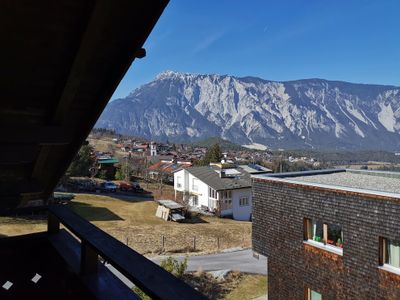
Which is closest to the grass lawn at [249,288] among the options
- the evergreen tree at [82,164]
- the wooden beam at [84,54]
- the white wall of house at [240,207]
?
the wooden beam at [84,54]

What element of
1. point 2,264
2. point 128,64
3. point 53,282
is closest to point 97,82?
point 128,64

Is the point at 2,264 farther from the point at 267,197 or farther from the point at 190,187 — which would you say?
the point at 190,187

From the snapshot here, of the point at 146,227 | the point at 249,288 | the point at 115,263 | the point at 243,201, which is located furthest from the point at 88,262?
the point at 243,201

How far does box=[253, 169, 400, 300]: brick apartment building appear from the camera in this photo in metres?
10.4

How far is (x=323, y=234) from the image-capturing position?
41.7 ft

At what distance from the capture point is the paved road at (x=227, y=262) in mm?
21103

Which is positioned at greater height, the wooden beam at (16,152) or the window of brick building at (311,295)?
the wooden beam at (16,152)

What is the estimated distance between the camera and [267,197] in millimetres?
14852

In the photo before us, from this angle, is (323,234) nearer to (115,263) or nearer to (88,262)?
(88,262)

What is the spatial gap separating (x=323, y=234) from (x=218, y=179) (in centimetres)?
3164

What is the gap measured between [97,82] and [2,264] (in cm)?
263

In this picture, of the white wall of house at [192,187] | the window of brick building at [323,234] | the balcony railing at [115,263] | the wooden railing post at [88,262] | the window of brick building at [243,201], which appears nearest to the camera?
the balcony railing at [115,263]

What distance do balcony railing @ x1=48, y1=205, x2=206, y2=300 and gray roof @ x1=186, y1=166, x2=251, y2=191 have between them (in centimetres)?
3789

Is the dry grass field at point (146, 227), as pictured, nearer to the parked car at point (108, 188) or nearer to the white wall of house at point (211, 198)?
the white wall of house at point (211, 198)
